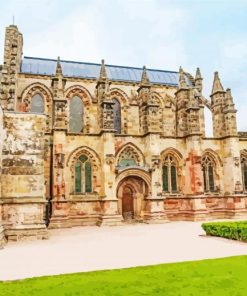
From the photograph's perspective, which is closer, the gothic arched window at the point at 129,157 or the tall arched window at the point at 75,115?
the gothic arched window at the point at 129,157

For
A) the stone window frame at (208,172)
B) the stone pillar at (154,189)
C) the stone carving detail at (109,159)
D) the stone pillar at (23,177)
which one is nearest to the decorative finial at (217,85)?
the stone window frame at (208,172)

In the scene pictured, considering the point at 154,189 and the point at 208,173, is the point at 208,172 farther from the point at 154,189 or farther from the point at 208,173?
the point at 154,189

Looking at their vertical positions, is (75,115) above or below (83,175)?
above

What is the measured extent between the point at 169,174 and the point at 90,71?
15609 millimetres

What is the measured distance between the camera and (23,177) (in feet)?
54.5

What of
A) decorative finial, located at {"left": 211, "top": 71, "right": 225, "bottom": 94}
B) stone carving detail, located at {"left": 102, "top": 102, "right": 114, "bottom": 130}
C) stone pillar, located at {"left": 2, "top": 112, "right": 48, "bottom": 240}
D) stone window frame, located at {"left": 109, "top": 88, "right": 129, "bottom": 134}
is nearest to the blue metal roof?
stone window frame, located at {"left": 109, "top": 88, "right": 129, "bottom": 134}

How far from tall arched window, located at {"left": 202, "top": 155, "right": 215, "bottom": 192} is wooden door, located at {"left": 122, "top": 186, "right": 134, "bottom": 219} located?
6832mm

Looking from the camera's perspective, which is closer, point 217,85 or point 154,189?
point 154,189

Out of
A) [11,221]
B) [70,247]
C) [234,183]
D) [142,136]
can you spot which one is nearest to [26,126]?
[11,221]

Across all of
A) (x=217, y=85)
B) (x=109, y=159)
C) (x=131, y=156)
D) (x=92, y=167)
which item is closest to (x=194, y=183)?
(x=131, y=156)

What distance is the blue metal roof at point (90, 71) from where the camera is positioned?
32031mm

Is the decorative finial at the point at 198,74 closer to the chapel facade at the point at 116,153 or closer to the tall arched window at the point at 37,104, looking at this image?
the chapel facade at the point at 116,153

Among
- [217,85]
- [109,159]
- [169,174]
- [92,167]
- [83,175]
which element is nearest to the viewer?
[109,159]

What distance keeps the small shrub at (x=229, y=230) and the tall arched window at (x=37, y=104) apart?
19.7m
